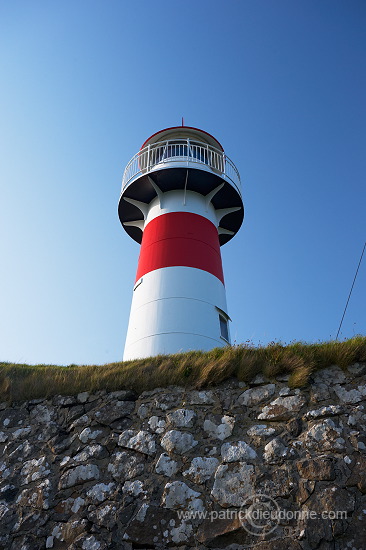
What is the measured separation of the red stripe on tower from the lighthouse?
3 cm

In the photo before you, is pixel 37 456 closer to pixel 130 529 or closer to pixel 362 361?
pixel 130 529

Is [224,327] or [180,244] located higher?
[180,244]

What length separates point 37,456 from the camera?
564 cm

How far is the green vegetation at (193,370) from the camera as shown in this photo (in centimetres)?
559

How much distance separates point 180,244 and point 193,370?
6778mm

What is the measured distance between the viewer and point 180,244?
1245 cm

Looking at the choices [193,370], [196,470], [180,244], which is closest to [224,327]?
[180,244]

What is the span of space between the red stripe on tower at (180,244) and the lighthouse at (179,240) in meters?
0.03

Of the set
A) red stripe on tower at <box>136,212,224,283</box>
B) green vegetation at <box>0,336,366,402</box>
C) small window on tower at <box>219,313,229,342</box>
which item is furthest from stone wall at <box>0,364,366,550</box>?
red stripe on tower at <box>136,212,224,283</box>

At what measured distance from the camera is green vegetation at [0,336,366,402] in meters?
5.59

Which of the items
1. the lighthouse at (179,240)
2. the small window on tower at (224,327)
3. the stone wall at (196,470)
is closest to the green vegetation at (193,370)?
the stone wall at (196,470)

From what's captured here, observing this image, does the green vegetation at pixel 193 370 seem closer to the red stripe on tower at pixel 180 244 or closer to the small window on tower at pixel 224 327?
the small window on tower at pixel 224 327

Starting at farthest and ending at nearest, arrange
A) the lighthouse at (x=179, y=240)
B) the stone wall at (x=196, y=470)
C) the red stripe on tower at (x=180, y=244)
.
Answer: the red stripe on tower at (x=180, y=244) → the lighthouse at (x=179, y=240) → the stone wall at (x=196, y=470)

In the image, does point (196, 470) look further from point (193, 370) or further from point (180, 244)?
point (180, 244)
